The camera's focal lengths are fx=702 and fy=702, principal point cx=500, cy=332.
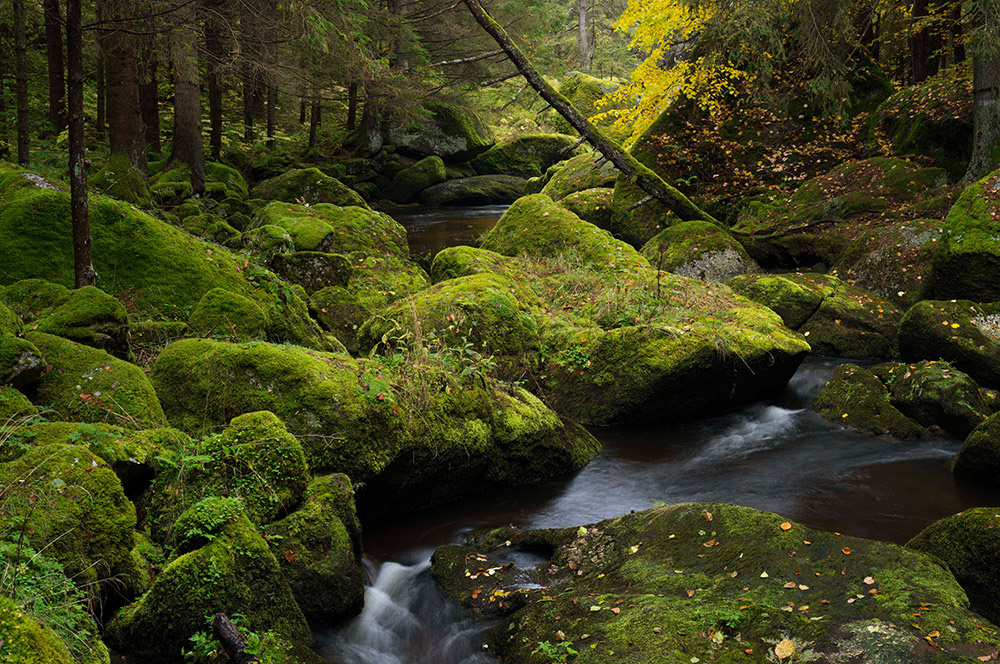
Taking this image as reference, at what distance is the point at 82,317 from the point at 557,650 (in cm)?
474

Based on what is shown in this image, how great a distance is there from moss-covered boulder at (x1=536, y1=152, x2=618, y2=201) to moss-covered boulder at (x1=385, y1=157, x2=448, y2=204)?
23.9 feet

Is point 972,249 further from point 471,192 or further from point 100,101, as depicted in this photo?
point 100,101

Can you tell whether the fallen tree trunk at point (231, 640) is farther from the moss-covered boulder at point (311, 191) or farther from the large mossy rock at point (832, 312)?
the moss-covered boulder at point (311, 191)

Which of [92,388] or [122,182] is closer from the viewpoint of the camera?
[92,388]

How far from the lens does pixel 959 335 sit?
8.84m

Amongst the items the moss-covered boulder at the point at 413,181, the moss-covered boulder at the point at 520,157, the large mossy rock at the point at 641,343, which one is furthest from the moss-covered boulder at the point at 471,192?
the large mossy rock at the point at 641,343

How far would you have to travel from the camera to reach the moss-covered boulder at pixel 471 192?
1039 inches

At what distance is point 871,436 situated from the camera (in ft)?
27.1

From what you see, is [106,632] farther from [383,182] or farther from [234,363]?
[383,182]

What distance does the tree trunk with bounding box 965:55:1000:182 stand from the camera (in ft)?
38.6

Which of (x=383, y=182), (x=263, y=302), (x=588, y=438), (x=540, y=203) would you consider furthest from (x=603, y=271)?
(x=383, y=182)

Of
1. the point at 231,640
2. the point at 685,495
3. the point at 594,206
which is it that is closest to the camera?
the point at 231,640

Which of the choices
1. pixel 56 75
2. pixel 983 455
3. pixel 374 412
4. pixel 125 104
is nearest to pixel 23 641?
pixel 374 412

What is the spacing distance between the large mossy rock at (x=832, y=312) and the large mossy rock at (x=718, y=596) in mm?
6608
